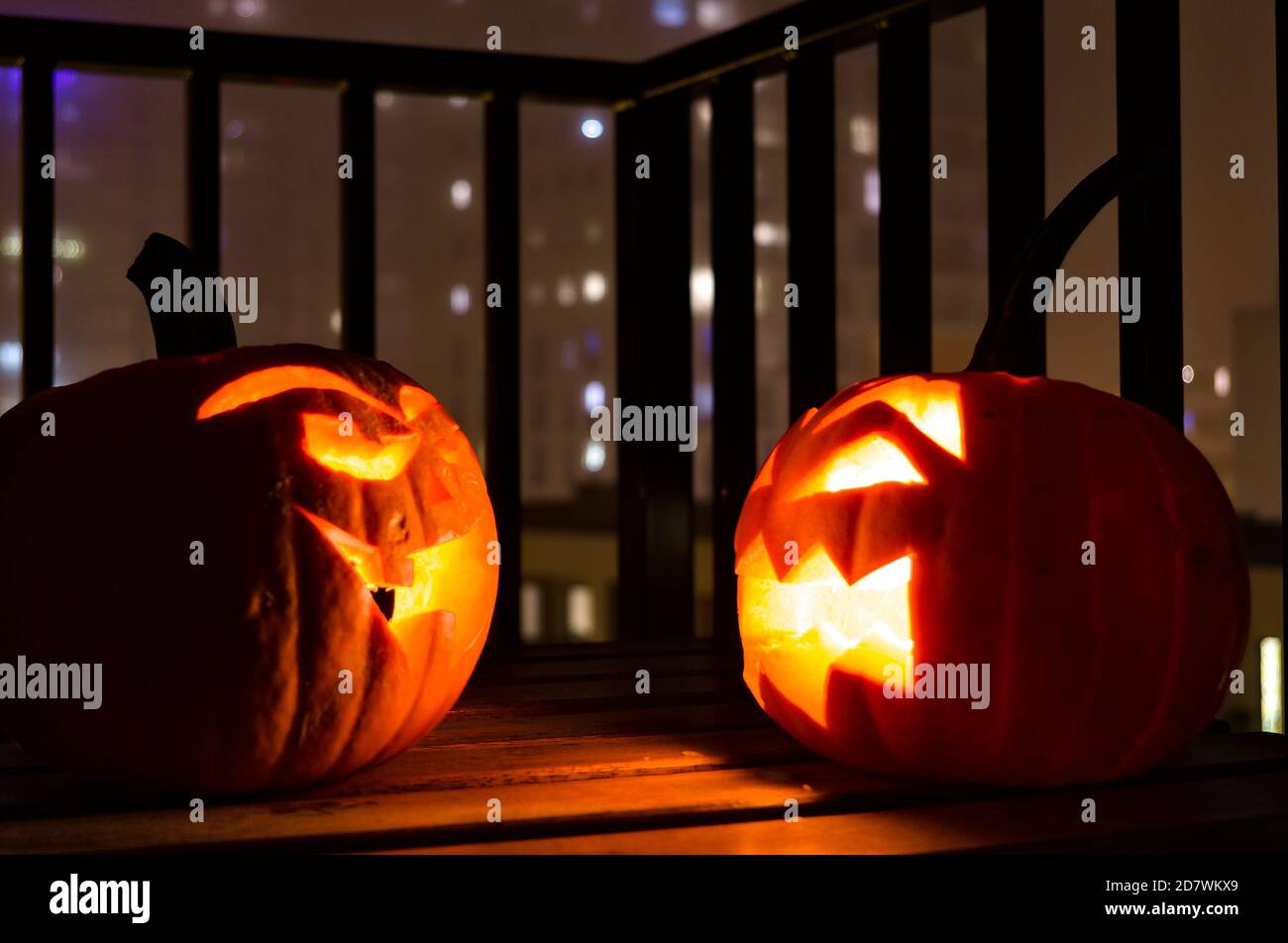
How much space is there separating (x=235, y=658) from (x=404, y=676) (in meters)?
0.16

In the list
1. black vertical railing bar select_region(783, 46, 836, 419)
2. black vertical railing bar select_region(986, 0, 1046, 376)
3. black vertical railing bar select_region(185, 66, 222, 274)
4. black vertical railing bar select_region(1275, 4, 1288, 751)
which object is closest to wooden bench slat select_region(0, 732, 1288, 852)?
black vertical railing bar select_region(1275, 4, 1288, 751)

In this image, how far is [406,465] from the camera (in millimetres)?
1281

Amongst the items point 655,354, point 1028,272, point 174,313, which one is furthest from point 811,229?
point 174,313

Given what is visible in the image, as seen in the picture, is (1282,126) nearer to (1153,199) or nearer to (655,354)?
(1153,199)

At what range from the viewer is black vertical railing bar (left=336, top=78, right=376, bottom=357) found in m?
2.31

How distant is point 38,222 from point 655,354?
44.9 inches

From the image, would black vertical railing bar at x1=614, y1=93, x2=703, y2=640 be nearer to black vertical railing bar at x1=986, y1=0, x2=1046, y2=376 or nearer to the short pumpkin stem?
black vertical railing bar at x1=986, y1=0, x2=1046, y2=376

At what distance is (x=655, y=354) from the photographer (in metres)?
2.53

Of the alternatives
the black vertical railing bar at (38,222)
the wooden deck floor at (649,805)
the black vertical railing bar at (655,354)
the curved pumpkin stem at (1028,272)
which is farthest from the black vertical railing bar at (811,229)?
the black vertical railing bar at (38,222)

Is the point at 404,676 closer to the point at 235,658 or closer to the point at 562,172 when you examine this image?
the point at 235,658

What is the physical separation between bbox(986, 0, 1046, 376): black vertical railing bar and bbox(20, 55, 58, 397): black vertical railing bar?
5.05 ft

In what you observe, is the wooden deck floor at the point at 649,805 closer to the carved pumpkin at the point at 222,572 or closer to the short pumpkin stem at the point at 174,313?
the carved pumpkin at the point at 222,572

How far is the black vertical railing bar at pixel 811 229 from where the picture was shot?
220cm
